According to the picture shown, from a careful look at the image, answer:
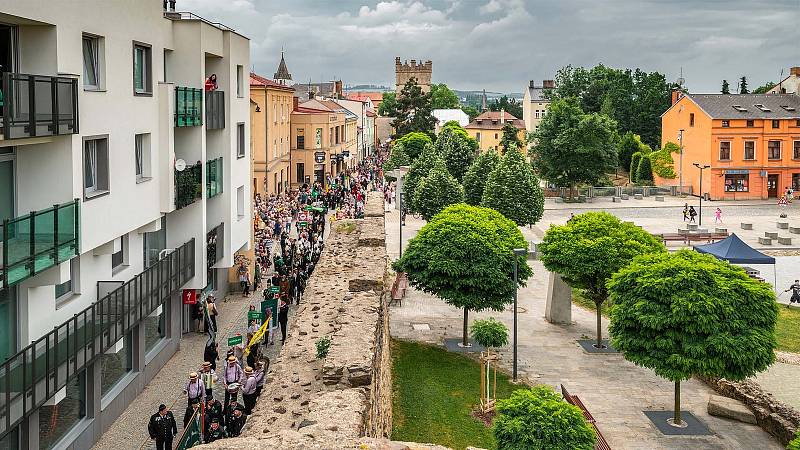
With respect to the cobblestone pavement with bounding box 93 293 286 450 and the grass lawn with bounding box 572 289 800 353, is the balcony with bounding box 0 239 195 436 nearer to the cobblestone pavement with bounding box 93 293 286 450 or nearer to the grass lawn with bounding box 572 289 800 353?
the cobblestone pavement with bounding box 93 293 286 450

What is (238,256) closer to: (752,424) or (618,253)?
(618,253)

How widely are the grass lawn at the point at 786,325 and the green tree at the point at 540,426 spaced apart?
13616mm

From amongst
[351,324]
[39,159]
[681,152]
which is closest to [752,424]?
[351,324]

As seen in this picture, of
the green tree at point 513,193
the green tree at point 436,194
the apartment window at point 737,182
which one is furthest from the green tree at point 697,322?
the apartment window at point 737,182

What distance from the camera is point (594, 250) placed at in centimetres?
2647

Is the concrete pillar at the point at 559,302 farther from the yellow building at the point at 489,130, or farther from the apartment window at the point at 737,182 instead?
the yellow building at the point at 489,130

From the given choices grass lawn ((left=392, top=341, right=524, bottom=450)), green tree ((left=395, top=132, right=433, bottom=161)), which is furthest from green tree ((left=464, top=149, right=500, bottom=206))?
green tree ((left=395, top=132, right=433, bottom=161))

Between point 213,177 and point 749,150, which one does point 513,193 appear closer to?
point 213,177

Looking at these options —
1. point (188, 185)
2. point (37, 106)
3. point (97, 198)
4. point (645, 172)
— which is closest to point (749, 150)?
point (645, 172)

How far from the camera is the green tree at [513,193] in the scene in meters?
46.1

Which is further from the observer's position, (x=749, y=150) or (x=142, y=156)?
(x=749, y=150)

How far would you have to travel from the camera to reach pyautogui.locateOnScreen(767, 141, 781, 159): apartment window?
7331 centimetres

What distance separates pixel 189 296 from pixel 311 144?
4837cm

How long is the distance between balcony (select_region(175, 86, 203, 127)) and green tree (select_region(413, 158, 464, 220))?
23.4 m
